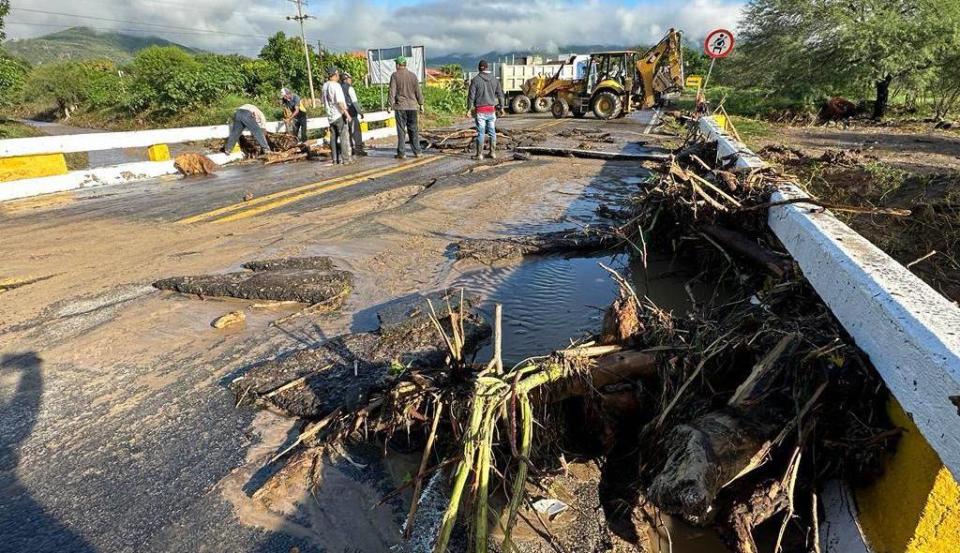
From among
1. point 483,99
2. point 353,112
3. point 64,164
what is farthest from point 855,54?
point 64,164

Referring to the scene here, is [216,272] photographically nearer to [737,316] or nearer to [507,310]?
[507,310]

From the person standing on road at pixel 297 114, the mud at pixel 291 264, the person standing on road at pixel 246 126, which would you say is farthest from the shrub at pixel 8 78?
the mud at pixel 291 264

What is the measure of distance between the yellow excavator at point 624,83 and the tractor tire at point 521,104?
271 centimetres

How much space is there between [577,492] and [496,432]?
1.32ft

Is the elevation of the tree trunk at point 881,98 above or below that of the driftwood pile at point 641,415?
above

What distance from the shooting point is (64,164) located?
→ 26.3 feet

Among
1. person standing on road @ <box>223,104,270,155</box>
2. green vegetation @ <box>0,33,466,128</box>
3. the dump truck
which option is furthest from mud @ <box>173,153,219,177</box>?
the dump truck

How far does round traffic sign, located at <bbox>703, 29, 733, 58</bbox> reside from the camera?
11172mm

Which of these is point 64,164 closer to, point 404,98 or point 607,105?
point 404,98

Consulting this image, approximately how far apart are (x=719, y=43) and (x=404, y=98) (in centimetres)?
725

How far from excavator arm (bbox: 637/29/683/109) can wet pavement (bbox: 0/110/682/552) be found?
45.2 ft

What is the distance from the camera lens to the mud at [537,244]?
14.9 feet

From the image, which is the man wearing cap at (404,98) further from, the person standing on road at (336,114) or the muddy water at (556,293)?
the muddy water at (556,293)

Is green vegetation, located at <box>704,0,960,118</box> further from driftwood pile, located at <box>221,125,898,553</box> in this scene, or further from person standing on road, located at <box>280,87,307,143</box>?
driftwood pile, located at <box>221,125,898,553</box>
